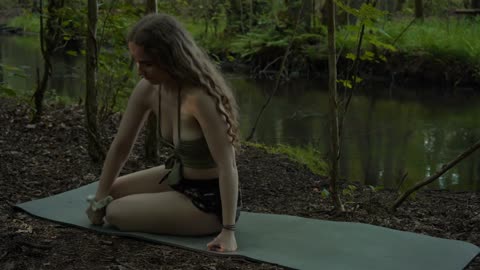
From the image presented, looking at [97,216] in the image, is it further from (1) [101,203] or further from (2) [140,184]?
(2) [140,184]

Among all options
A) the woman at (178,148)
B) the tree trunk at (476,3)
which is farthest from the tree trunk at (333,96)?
the tree trunk at (476,3)

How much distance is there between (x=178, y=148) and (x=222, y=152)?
305mm

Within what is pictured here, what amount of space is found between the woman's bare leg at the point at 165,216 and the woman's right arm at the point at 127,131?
0.19m

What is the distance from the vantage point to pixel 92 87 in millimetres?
4625

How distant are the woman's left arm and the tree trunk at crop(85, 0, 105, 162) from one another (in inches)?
72.5

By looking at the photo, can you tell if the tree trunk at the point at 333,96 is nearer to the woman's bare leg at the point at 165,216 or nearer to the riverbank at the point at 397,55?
the woman's bare leg at the point at 165,216

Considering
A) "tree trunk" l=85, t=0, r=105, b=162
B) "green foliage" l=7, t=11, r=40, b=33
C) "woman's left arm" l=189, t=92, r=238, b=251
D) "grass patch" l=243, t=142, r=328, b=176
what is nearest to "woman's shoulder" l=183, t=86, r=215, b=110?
"woman's left arm" l=189, t=92, r=238, b=251

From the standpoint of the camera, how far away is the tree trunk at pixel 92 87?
454 centimetres

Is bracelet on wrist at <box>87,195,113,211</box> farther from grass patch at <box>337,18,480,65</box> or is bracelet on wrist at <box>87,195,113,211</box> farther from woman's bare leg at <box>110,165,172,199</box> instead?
grass patch at <box>337,18,480,65</box>

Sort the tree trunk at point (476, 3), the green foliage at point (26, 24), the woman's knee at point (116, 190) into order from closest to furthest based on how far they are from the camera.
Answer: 1. the woman's knee at point (116, 190)
2. the tree trunk at point (476, 3)
3. the green foliage at point (26, 24)

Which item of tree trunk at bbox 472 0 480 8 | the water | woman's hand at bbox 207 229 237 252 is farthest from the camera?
tree trunk at bbox 472 0 480 8

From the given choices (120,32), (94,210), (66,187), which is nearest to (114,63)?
(120,32)

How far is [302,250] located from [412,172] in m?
4.09

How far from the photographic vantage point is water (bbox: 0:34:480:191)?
6918 millimetres
